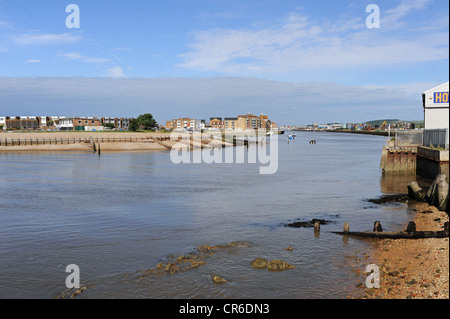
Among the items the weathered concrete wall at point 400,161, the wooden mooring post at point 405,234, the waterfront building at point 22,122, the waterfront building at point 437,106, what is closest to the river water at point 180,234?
the wooden mooring post at point 405,234

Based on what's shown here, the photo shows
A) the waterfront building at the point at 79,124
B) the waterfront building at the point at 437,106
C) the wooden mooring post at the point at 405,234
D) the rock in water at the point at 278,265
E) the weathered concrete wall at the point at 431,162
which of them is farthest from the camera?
the waterfront building at the point at 79,124

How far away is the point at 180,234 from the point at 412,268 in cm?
1058

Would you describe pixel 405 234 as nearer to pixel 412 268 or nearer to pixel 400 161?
pixel 412 268

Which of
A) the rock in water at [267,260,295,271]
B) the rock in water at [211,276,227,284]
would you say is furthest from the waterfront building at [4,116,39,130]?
the rock in water at [211,276,227,284]

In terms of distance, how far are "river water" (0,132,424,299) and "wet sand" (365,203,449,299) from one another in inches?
42.9

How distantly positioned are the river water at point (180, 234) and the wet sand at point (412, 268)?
1089mm

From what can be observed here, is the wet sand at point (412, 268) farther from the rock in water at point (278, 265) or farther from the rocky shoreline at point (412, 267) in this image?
the rock in water at point (278, 265)

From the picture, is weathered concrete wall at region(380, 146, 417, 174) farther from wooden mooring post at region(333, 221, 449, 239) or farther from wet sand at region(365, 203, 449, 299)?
wooden mooring post at region(333, 221, 449, 239)

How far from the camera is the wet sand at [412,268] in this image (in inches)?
453

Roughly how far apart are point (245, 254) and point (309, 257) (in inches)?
103

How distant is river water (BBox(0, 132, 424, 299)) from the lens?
44.0 feet

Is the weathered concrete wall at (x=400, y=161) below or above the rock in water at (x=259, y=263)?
above
